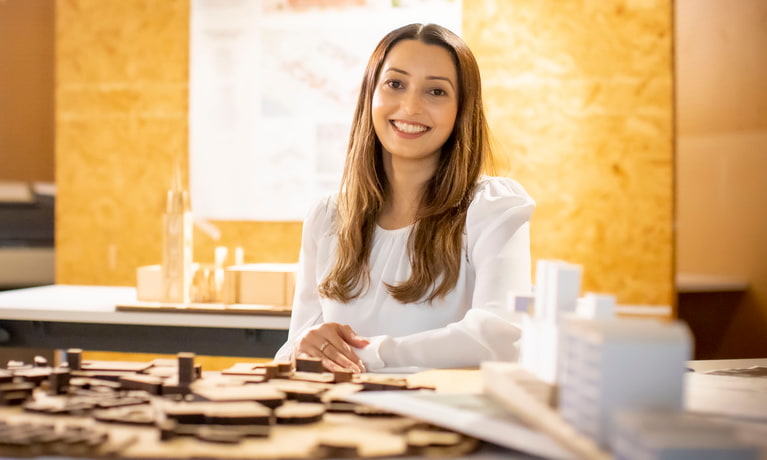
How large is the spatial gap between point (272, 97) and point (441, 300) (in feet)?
6.41

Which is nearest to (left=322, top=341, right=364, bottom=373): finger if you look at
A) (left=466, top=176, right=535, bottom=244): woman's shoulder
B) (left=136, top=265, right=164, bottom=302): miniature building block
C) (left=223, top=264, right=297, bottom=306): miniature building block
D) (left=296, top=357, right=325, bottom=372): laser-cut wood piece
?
(left=296, top=357, right=325, bottom=372): laser-cut wood piece

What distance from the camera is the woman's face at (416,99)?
1907 millimetres

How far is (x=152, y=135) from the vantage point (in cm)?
362

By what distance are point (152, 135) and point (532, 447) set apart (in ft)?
10.2

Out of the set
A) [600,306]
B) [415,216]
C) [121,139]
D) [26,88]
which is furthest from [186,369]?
[26,88]

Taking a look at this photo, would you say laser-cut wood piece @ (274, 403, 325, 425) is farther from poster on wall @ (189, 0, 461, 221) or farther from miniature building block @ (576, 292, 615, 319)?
poster on wall @ (189, 0, 461, 221)

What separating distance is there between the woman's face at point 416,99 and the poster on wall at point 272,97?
1.51 m

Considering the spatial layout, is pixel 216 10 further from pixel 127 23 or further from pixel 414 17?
pixel 414 17

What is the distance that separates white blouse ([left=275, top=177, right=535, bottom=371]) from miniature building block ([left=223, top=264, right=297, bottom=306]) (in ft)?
2.75

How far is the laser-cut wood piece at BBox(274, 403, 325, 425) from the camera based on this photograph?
93cm

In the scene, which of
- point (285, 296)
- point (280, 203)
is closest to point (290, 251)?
point (280, 203)

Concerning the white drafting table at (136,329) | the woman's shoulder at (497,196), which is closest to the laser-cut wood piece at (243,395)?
the woman's shoulder at (497,196)

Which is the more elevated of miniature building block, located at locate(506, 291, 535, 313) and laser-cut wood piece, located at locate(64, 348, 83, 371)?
miniature building block, located at locate(506, 291, 535, 313)

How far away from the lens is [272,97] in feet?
11.6
